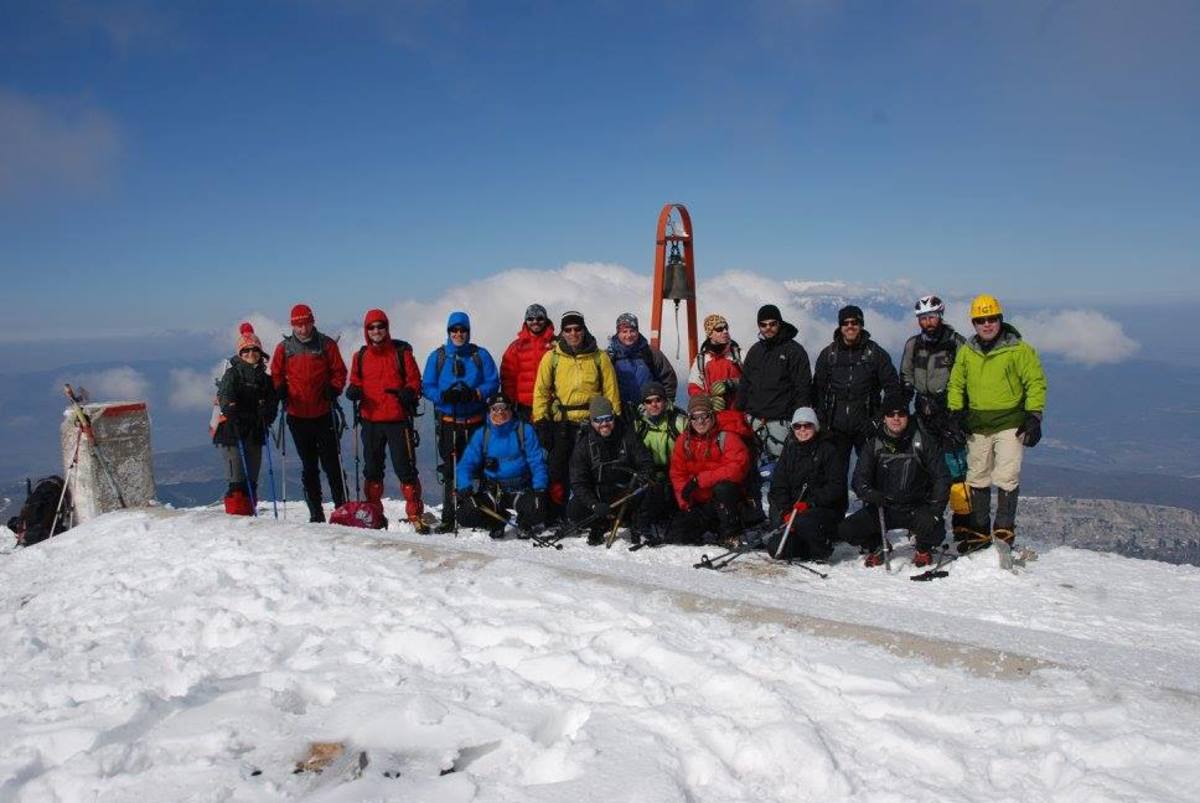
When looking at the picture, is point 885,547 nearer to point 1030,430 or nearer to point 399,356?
point 1030,430

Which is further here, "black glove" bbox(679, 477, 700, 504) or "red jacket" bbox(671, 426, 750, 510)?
"black glove" bbox(679, 477, 700, 504)

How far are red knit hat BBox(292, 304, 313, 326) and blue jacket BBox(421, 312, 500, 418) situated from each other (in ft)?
5.17

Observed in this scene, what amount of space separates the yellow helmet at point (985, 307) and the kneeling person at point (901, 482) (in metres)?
1.16

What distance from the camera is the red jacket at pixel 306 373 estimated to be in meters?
9.23

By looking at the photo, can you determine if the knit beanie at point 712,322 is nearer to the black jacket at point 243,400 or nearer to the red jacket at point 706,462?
the red jacket at point 706,462

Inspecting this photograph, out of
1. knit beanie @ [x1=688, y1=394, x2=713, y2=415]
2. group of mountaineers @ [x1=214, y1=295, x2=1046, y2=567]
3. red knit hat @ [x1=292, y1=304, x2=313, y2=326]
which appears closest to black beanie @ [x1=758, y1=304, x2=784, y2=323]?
group of mountaineers @ [x1=214, y1=295, x2=1046, y2=567]

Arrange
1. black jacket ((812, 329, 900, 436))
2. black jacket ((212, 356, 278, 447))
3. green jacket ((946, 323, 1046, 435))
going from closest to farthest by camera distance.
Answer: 1. green jacket ((946, 323, 1046, 435))
2. black jacket ((812, 329, 900, 436))
3. black jacket ((212, 356, 278, 447))

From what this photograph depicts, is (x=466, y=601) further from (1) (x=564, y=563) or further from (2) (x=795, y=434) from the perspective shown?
(2) (x=795, y=434)

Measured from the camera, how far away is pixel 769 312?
871 centimetres

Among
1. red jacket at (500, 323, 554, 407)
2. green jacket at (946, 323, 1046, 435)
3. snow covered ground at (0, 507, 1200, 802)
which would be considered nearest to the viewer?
snow covered ground at (0, 507, 1200, 802)

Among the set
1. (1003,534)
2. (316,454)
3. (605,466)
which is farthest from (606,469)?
(1003,534)

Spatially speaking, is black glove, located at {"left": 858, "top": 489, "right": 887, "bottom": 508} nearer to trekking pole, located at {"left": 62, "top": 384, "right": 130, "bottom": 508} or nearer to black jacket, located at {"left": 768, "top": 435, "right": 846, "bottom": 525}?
black jacket, located at {"left": 768, "top": 435, "right": 846, "bottom": 525}

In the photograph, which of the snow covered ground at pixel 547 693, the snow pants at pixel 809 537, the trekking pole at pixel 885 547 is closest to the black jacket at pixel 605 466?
the snow pants at pixel 809 537

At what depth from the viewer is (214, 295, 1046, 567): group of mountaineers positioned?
25.7ft
